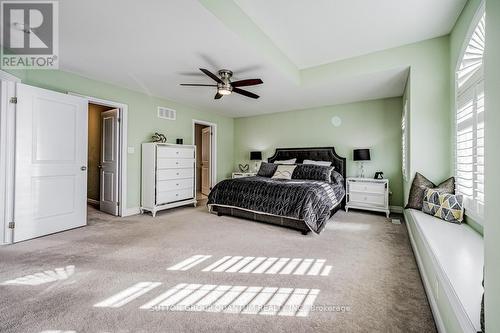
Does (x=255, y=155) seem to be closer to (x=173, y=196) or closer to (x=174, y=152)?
(x=174, y=152)

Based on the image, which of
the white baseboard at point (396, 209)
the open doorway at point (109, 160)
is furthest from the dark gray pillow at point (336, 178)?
the open doorway at point (109, 160)

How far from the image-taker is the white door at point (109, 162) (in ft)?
13.9

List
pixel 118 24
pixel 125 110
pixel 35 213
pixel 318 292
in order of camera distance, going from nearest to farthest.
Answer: pixel 318 292 < pixel 118 24 < pixel 35 213 < pixel 125 110

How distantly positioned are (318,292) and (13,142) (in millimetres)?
3964

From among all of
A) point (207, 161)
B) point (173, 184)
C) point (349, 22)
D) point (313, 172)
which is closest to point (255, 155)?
point (207, 161)

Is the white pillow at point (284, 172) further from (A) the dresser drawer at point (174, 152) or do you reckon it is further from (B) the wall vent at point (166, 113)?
(B) the wall vent at point (166, 113)

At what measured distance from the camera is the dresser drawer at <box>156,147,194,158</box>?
14.3 feet

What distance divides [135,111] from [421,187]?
4936 millimetres

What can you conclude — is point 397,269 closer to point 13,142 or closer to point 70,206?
point 70,206

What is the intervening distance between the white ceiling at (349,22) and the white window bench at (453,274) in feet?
7.55

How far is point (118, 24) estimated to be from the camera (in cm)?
228

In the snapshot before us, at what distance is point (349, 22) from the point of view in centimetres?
262

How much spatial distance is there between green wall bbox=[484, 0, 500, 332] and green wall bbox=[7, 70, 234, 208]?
463 cm

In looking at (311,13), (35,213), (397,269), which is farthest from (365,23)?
(35,213)
